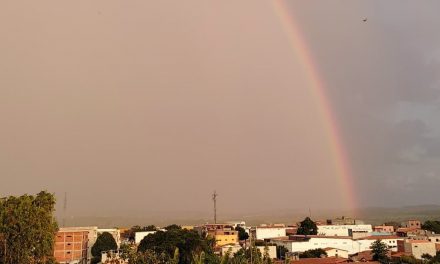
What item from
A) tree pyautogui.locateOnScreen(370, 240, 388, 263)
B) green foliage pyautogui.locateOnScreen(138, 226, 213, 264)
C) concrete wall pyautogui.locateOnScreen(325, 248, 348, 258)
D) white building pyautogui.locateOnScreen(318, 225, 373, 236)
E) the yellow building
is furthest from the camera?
white building pyautogui.locateOnScreen(318, 225, 373, 236)

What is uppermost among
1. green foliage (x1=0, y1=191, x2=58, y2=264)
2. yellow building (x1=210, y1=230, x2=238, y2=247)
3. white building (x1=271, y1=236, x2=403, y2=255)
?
green foliage (x1=0, y1=191, x2=58, y2=264)

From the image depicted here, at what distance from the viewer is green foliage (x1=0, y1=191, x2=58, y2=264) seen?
21002mm

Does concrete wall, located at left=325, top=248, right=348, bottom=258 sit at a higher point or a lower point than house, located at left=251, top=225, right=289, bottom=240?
lower

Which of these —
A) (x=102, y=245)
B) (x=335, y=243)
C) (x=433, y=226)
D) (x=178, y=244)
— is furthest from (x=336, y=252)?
(x=433, y=226)

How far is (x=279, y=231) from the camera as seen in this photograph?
6725 centimetres

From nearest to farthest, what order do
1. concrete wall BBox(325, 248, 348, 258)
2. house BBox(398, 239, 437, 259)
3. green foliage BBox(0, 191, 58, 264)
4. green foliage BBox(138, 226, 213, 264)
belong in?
green foliage BBox(0, 191, 58, 264)
green foliage BBox(138, 226, 213, 264)
house BBox(398, 239, 437, 259)
concrete wall BBox(325, 248, 348, 258)

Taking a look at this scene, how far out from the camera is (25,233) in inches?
840

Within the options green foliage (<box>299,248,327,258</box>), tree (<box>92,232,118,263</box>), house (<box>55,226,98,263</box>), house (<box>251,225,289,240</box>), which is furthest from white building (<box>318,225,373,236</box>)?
house (<box>55,226,98,263</box>)

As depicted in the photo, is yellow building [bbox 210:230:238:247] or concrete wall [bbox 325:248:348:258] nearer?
concrete wall [bbox 325:248:348:258]

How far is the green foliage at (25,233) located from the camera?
2100 cm

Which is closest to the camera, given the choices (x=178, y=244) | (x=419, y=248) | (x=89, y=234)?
(x=178, y=244)

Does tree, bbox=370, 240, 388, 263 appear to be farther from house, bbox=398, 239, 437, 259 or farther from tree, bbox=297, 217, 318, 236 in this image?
tree, bbox=297, 217, 318, 236

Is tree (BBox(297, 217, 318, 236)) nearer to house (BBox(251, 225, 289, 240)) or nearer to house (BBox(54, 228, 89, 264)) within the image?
house (BBox(251, 225, 289, 240))

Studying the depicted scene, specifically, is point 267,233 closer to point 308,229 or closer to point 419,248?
point 308,229
